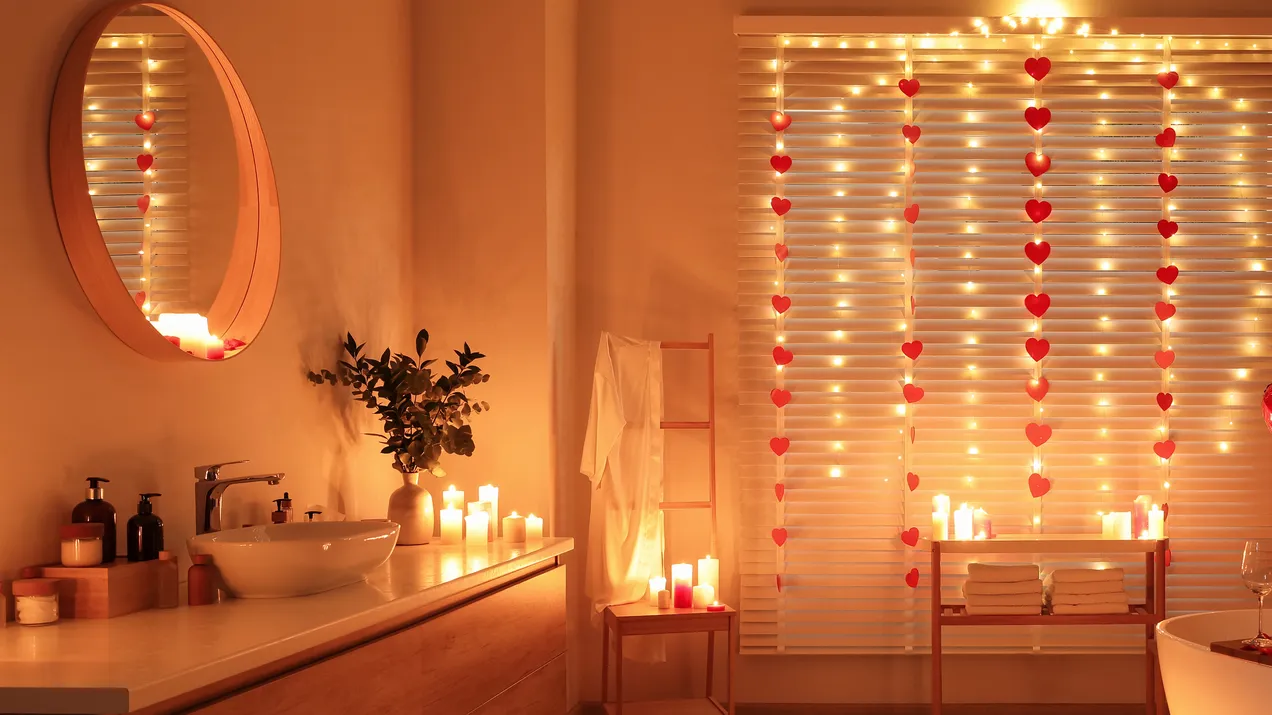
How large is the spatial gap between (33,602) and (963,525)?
2.79 m

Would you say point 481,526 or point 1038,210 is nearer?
point 481,526

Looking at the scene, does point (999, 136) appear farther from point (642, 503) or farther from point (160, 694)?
point (160, 694)

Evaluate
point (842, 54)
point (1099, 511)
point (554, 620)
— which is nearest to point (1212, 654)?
point (554, 620)

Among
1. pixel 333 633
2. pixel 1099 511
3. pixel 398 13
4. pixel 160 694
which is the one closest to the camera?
pixel 160 694

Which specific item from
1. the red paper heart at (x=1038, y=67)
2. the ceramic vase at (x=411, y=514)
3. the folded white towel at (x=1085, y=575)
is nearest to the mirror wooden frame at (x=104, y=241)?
the ceramic vase at (x=411, y=514)

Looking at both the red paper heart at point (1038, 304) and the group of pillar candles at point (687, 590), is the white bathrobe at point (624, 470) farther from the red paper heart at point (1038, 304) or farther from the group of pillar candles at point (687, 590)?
the red paper heart at point (1038, 304)

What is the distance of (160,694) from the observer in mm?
1312

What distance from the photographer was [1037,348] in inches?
147

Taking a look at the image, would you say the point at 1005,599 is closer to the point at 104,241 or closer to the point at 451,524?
the point at 451,524

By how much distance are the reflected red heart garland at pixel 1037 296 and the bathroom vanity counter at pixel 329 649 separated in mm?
1919

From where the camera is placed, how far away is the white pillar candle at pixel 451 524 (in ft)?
9.43

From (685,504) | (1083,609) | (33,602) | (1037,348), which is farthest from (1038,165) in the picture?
(33,602)

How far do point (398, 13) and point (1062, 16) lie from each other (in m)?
2.36

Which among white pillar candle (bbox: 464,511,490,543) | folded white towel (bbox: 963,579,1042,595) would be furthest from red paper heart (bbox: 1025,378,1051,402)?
white pillar candle (bbox: 464,511,490,543)
